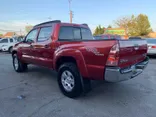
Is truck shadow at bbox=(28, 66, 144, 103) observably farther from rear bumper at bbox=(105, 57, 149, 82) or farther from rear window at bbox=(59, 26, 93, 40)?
rear window at bbox=(59, 26, 93, 40)

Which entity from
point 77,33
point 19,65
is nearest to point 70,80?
point 77,33

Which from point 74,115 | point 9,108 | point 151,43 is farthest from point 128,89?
point 151,43

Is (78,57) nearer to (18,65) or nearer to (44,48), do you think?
(44,48)

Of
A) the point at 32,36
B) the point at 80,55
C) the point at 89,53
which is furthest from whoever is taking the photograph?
the point at 32,36

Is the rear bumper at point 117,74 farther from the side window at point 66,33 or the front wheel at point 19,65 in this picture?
the front wheel at point 19,65

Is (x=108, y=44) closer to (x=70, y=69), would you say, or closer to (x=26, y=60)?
(x=70, y=69)

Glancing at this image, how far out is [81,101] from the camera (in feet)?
12.0

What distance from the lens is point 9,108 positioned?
11.0 feet

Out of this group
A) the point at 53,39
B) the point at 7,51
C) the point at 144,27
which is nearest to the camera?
the point at 53,39

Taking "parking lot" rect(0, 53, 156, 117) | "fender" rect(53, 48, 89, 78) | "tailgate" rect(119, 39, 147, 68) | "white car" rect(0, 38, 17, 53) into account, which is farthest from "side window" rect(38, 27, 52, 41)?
"white car" rect(0, 38, 17, 53)

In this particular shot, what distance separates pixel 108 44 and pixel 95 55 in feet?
1.23

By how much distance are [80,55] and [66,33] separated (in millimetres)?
1495

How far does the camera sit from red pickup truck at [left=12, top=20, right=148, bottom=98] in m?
2.96

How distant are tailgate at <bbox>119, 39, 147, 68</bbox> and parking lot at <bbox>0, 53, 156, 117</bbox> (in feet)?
3.11
